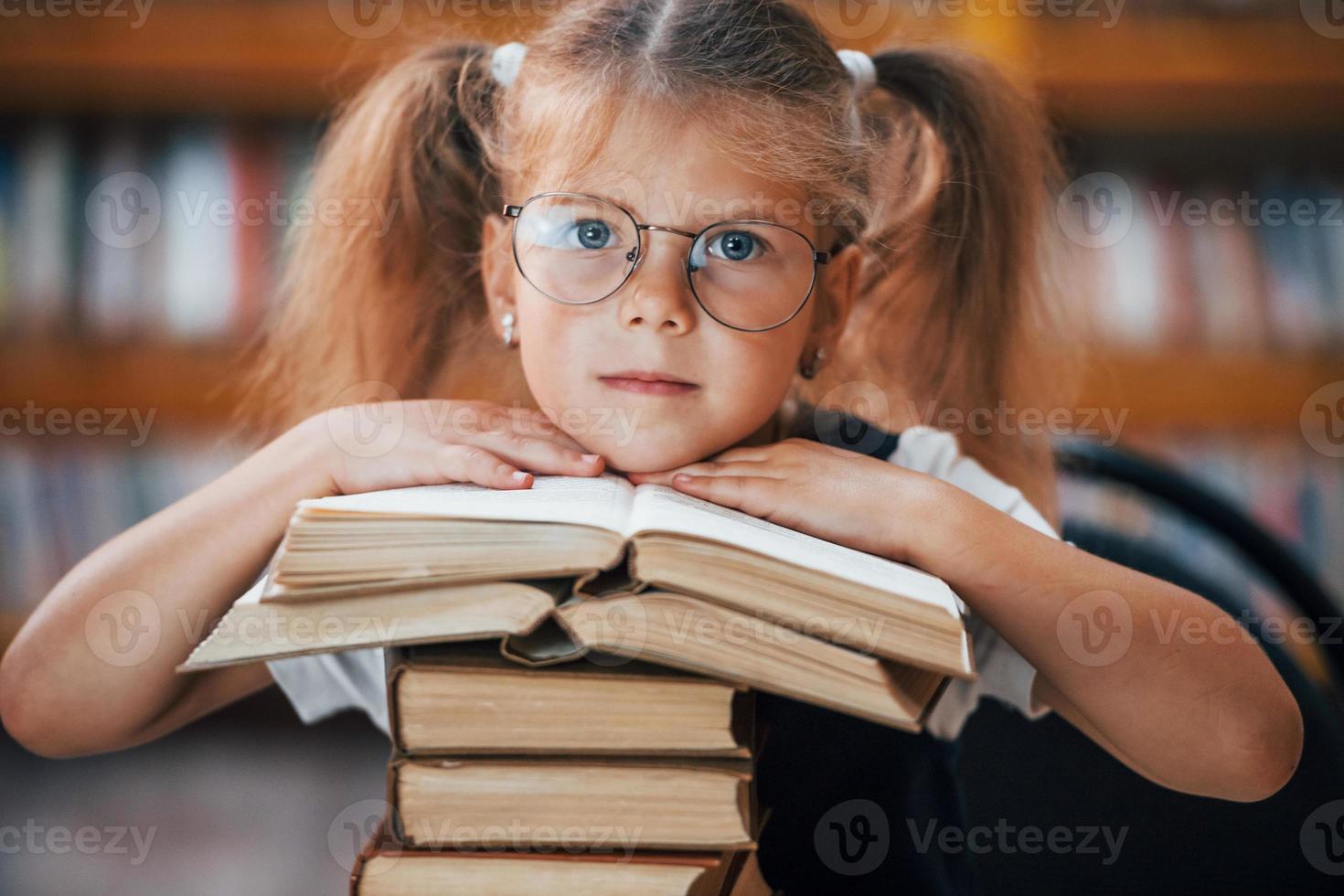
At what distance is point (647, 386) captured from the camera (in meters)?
0.73

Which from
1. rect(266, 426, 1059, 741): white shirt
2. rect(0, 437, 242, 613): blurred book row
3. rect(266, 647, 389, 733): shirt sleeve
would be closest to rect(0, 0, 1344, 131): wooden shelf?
rect(0, 437, 242, 613): blurred book row

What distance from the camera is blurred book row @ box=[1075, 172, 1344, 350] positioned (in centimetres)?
176

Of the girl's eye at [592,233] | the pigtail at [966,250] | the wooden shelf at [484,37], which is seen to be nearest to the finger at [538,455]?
the girl's eye at [592,233]

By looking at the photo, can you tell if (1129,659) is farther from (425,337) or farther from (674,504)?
(425,337)

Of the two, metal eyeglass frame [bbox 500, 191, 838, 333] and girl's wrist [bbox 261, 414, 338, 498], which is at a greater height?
metal eyeglass frame [bbox 500, 191, 838, 333]

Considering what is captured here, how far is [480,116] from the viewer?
2.97 ft
